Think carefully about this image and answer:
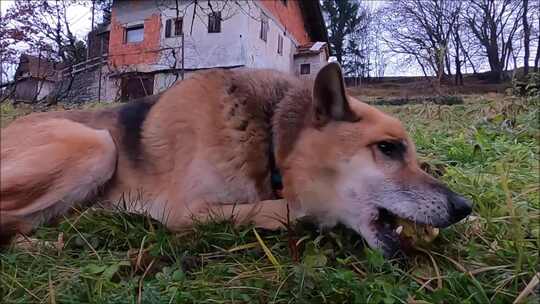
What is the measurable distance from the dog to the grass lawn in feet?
0.37

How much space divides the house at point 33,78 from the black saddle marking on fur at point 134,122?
8349 millimetres

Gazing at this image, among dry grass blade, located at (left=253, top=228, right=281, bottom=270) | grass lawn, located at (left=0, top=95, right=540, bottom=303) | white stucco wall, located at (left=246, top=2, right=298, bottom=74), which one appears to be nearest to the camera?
grass lawn, located at (left=0, top=95, right=540, bottom=303)

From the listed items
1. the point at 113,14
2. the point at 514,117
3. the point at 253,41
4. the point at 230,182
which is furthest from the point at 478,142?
the point at 113,14

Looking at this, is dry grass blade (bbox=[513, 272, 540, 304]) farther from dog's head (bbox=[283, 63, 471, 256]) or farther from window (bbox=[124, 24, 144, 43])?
window (bbox=[124, 24, 144, 43])

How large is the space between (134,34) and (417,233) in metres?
17.8

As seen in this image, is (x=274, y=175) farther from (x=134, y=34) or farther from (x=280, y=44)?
(x=280, y=44)

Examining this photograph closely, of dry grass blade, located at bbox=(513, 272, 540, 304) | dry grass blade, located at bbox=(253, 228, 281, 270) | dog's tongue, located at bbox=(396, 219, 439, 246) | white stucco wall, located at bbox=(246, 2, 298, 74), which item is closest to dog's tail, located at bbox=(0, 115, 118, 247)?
dry grass blade, located at bbox=(253, 228, 281, 270)

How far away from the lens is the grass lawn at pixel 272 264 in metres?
1.37

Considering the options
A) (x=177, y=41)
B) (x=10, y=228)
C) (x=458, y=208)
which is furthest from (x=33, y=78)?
(x=458, y=208)

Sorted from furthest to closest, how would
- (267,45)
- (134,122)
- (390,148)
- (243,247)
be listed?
(267,45)
(134,122)
(390,148)
(243,247)

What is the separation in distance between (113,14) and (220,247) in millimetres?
18277

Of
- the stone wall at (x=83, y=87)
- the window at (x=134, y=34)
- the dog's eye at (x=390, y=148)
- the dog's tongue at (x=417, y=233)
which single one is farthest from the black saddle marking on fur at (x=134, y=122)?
the window at (x=134, y=34)

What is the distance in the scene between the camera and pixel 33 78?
34.2ft

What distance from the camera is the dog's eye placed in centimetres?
190
